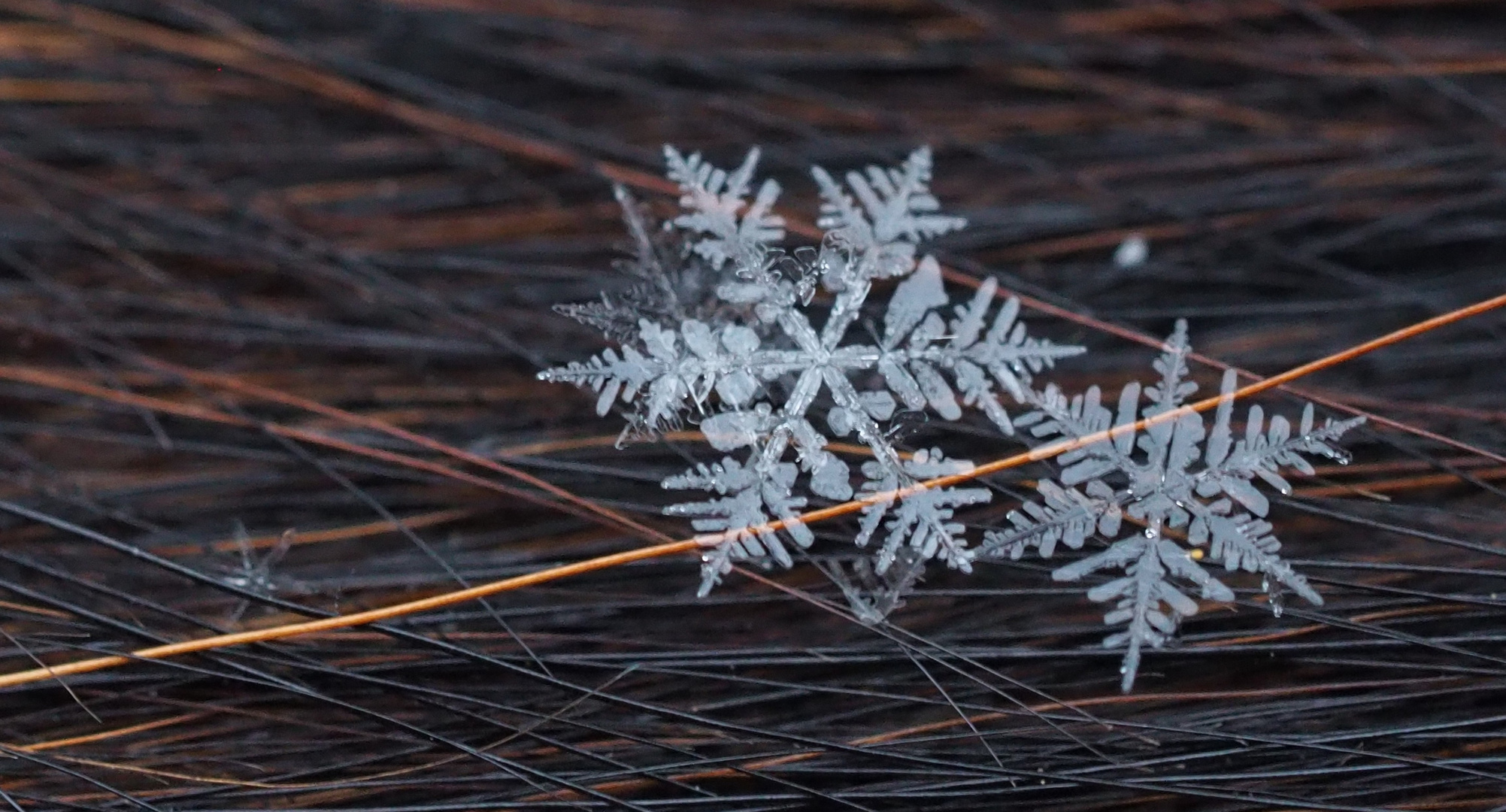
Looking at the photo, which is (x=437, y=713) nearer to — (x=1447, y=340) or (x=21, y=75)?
(x=21, y=75)

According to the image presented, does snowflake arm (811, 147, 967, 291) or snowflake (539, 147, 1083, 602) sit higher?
snowflake arm (811, 147, 967, 291)

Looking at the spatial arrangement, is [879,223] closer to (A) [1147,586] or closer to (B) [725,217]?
(B) [725,217]

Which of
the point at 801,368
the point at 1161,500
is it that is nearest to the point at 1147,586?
the point at 1161,500

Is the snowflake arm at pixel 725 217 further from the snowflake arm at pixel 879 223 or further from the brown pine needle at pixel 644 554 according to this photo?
the brown pine needle at pixel 644 554

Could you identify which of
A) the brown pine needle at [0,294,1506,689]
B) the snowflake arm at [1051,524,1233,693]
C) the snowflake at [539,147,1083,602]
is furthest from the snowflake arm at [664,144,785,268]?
the snowflake arm at [1051,524,1233,693]

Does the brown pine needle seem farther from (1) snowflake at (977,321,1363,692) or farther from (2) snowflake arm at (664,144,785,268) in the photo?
(2) snowflake arm at (664,144,785,268)

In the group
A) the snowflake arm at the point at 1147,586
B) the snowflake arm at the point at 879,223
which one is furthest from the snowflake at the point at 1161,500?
the snowflake arm at the point at 879,223
